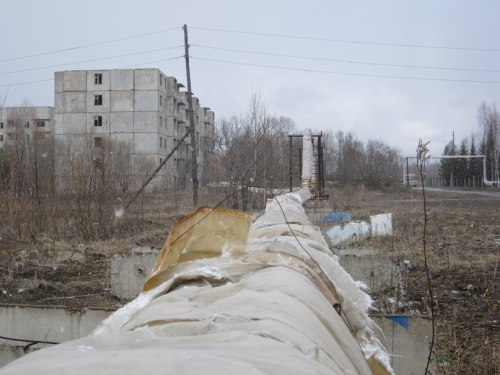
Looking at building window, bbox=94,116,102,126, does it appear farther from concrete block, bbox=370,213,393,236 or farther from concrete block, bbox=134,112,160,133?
concrete block, bbox=370,213,393,236

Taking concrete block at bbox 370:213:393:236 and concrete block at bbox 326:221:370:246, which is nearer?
concrete block at bbox 326:221:370:246

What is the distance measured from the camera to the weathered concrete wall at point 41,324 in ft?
13.0

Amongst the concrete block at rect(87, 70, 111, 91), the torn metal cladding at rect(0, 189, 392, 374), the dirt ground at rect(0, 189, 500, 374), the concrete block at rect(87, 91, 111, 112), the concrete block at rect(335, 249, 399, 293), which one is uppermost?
the concrete block at rect(87, 70, 111, 91)

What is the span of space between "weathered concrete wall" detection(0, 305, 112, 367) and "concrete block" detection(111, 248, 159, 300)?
1784 millimetres

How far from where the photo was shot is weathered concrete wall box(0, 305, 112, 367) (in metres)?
3.95

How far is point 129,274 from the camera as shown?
595 centimetres

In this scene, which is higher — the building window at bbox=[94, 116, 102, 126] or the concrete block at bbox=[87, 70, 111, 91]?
the concrete block at bbox=[87, 70, 111, 91]

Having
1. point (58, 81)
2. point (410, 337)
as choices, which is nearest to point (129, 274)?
point (410, 337)

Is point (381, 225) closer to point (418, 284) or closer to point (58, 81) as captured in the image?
point (418, 284)

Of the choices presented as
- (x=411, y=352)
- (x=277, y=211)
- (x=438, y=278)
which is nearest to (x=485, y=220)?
(x=438, y=278)

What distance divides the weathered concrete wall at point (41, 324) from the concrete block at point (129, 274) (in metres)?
1.78

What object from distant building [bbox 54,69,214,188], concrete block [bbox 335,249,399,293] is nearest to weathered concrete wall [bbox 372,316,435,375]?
concrete block [bbox 335,249,399,293]

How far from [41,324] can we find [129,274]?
1822 millimetres

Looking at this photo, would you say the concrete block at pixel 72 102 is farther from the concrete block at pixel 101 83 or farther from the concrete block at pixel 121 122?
the concrete block at pixel 121 122
